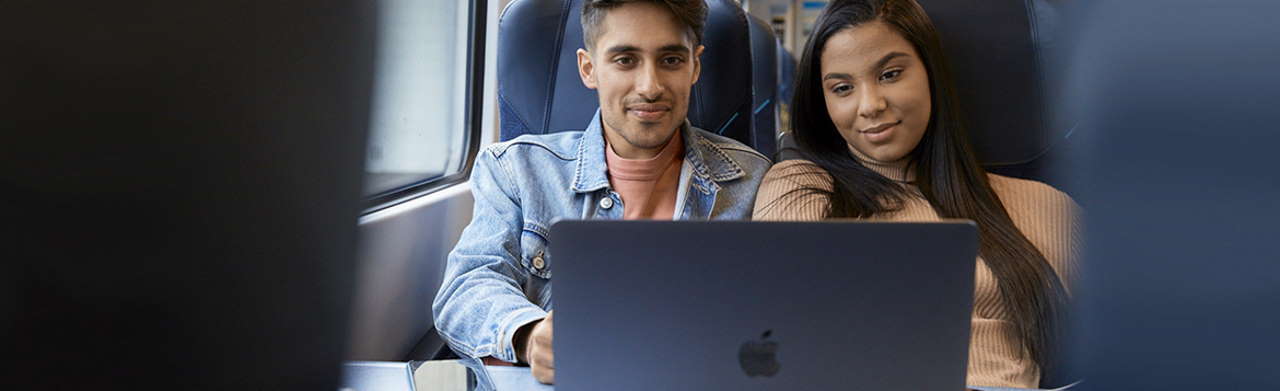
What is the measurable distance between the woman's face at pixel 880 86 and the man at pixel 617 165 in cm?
22

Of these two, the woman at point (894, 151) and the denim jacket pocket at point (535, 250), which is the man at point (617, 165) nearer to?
the denim jacket pocket at point (535, 250)

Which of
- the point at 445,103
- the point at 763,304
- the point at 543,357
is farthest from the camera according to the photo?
the point at 445,103

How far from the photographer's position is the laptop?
0.65 meters

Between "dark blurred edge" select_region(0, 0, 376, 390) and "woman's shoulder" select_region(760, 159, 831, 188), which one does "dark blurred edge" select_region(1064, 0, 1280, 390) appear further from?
"woman's shoulder" select_region(760, 159, 831, 188)

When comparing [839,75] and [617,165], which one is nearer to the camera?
[839,75]

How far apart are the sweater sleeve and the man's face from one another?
0.19m

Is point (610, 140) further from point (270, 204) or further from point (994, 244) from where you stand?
point (270, 204)

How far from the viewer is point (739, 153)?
1587 mm

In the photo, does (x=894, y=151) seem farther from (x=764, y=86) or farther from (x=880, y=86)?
(x=764, y=86)

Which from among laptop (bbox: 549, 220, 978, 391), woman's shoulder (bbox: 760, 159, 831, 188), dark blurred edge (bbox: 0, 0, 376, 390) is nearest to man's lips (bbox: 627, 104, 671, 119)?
woman's shoulder (bbox: 760, 159, 831, 188)

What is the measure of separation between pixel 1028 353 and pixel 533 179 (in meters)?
0.80

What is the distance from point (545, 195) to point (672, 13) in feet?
1.20

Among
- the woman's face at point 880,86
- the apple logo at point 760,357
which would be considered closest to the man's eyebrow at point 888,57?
the woman's face at point 880,86

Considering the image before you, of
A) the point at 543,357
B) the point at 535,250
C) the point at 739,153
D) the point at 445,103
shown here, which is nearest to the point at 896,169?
the point at 739,153
